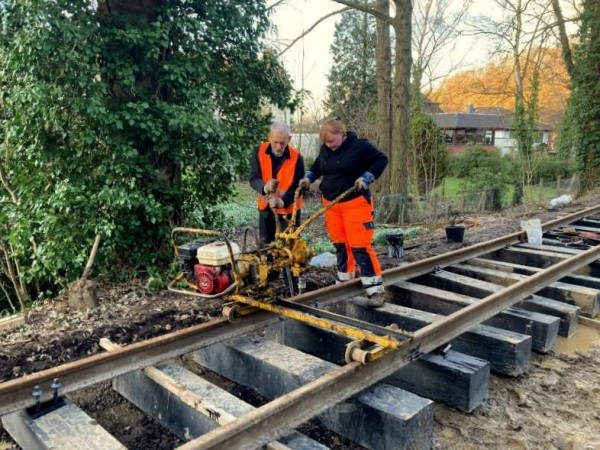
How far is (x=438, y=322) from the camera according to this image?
3.88 m

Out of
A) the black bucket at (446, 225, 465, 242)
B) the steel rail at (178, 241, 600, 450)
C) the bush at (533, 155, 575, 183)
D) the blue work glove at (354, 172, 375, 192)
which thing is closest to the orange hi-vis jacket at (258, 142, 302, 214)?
the blue work glove at (354, 172, 375, 192)

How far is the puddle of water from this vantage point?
4.53 meters

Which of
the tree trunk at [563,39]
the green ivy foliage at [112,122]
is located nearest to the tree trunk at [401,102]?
the green ivy foliage at [112,122]

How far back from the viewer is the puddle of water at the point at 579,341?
4527 mm

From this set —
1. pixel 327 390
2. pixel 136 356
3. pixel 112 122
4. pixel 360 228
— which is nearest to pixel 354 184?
pixel 360 228

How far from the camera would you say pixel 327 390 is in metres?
2.95

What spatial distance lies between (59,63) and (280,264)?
9.63ft

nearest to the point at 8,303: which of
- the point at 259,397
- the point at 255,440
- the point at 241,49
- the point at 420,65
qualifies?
the point at 241,49

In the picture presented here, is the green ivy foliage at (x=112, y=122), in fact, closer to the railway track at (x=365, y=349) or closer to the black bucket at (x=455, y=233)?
the railway track at (x=365, y=349)

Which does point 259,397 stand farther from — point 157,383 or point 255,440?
point 255,440

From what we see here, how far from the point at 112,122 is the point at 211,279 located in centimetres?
224

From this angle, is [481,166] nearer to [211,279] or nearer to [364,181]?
[364,181]

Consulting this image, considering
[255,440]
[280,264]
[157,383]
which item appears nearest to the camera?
[255,440]

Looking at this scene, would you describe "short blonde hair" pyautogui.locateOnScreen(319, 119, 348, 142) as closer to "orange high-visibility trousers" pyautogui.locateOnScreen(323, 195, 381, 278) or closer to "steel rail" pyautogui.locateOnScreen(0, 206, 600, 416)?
"orange high-visibility trousers" pyautogui.locateOnScreen(323, 195, 381, 278)
